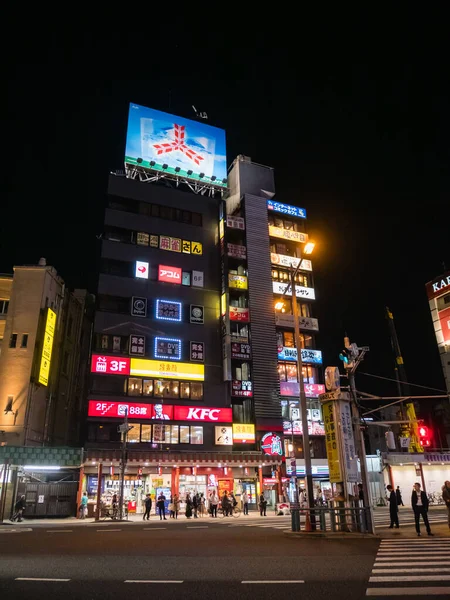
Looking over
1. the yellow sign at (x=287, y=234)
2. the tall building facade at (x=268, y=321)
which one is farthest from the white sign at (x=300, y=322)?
the yellow sign at (x=287, y=234)

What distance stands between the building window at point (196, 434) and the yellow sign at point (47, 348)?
13824 millimetres

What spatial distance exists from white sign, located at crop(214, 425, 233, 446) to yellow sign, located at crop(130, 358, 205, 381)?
16.2 feet

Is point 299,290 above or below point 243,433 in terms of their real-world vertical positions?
above

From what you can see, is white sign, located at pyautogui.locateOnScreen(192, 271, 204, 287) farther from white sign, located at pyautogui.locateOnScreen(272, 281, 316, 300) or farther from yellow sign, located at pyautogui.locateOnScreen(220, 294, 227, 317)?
white sign, located at pyautogui.locateOnScreen(272, 281, 316, 300)

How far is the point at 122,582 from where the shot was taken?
8305 mm

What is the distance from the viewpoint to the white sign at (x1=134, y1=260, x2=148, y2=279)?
46062 millimetres

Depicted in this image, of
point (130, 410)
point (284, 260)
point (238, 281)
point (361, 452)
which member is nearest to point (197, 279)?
point (238, 281)

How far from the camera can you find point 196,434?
42719 millimetres

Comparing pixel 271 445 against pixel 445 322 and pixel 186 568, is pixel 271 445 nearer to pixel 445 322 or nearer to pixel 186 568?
pixel 445 322

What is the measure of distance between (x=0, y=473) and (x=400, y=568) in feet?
95.1

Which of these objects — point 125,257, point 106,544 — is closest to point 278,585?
point 106,544

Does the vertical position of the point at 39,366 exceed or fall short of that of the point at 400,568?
it exceeds it

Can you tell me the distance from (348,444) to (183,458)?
22.7 m

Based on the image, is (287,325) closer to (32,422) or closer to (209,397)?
(209,397)
